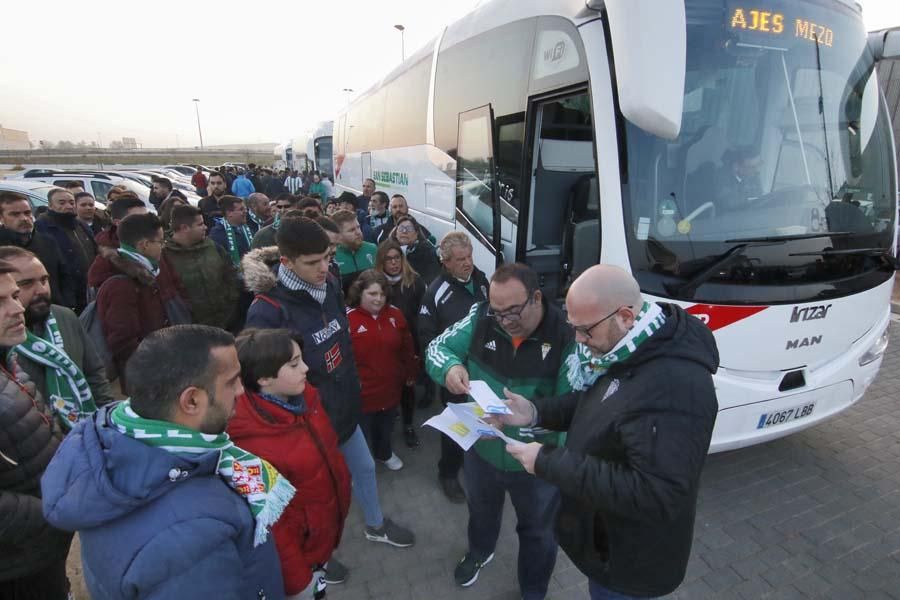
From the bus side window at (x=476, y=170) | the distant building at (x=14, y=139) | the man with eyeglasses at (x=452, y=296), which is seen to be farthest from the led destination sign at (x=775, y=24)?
the distant building at (x=14, y=139)

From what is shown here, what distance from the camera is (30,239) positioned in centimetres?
436

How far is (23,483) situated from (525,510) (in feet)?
6.98

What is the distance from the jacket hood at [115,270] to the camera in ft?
10.2

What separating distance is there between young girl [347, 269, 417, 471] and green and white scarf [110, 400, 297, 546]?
1.81 meters

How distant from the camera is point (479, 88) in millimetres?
4770

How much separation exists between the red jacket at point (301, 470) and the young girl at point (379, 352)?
1.17m

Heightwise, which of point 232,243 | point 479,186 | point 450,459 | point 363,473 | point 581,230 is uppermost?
point 479,186

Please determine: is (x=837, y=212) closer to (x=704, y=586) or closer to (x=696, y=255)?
(x=696, y=255)

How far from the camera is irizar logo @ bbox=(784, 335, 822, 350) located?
289 centimetres

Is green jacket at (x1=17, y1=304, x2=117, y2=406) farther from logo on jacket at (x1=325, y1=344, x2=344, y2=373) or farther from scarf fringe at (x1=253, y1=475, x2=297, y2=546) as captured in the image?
scarf fringe at (x1=253, y1=475, x2=297, y2=546)

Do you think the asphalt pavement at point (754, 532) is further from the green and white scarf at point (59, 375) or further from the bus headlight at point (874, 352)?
the green and white scarf at point (59, 375)

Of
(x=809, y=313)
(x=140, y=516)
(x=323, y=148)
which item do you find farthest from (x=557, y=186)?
(x=323, y=148)

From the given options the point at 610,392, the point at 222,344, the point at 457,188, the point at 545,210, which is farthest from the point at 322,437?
the point at 457,188

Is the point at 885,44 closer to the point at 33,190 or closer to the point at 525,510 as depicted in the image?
the point at 525,510
